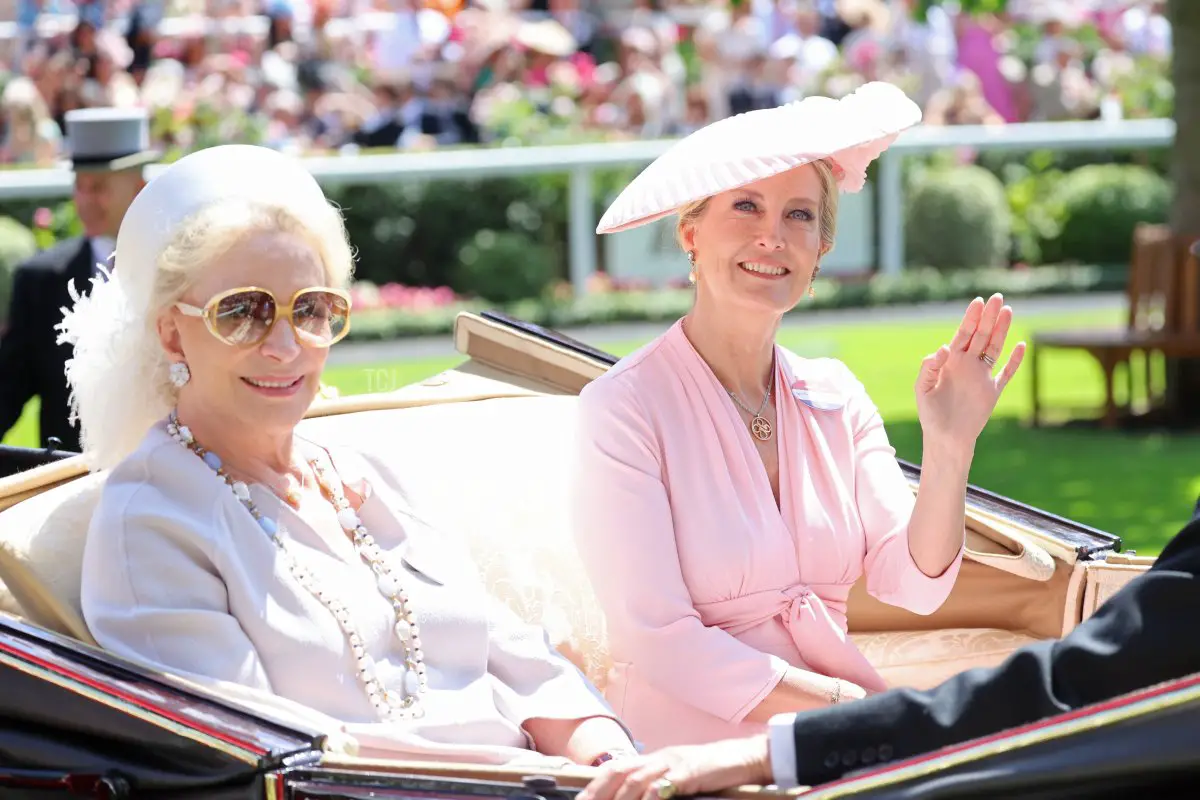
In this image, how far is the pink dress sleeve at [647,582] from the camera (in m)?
3.16

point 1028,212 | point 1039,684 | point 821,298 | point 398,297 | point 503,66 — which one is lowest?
point 821,298

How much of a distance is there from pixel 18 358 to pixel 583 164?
9136 millimetres

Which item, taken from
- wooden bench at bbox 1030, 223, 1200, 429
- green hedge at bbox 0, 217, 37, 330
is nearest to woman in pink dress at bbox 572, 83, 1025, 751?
wooden bench at bbox 1030, 223, 1200, 429

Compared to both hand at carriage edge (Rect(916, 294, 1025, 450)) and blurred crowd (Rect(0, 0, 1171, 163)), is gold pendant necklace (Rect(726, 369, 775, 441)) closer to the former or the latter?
hand at carriage edge (Rect(916, 294, 1025, 450))

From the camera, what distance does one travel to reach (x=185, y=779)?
2.61m

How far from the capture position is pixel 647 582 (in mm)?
3184

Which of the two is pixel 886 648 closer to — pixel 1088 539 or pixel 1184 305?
pixel 1088 539

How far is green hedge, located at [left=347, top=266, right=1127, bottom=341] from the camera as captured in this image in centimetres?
1366

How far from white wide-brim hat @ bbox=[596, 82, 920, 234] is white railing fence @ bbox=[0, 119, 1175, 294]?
969cm

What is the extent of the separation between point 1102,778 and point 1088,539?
1.71m

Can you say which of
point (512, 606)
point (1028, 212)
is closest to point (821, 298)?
point (1028, 212)

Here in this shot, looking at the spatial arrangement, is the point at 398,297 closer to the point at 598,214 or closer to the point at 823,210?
the point at 598,214

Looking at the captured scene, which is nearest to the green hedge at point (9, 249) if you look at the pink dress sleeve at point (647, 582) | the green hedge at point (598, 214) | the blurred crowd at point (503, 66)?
the green hedge at point (598, 214)

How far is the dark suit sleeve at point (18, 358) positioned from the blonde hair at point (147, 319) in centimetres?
237
